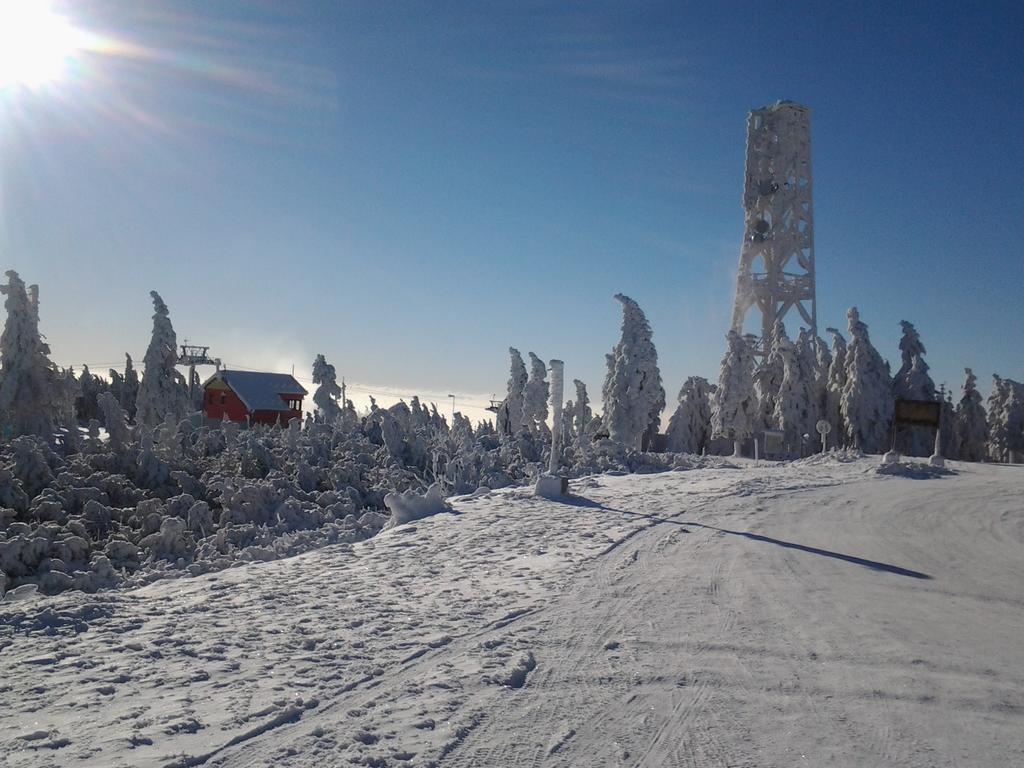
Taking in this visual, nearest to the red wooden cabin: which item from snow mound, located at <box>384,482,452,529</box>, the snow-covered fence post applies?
the snow-covered fence post

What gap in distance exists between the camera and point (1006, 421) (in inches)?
1980

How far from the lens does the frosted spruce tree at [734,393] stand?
146 ft

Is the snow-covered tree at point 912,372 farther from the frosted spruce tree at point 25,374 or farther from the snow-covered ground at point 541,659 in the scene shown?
the frosted spruce tree at point 25,374

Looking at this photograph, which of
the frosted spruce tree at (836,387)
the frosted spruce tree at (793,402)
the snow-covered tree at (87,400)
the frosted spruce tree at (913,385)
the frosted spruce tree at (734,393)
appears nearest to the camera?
the frosted spruce tree at (913,385)

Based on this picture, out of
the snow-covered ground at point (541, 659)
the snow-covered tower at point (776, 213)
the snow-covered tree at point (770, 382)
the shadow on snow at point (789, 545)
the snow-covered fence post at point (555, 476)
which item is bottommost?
the snow-covered ground at point (541, 659)

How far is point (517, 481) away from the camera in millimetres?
22109

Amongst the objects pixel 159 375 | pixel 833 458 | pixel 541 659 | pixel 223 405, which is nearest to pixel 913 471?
pixel 833 458

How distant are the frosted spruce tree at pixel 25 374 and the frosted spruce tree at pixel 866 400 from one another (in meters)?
40.4

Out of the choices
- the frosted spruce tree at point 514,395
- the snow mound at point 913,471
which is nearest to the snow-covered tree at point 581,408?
the frosted spruce tree at point 514,395

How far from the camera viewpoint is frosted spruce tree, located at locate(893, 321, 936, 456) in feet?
135

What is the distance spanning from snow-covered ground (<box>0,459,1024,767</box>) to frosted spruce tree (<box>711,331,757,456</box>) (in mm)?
32817

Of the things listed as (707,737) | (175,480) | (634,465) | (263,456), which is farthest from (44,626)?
(634,465)

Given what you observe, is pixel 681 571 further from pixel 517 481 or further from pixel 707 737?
pixel 517 481

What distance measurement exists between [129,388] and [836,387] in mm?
51327
